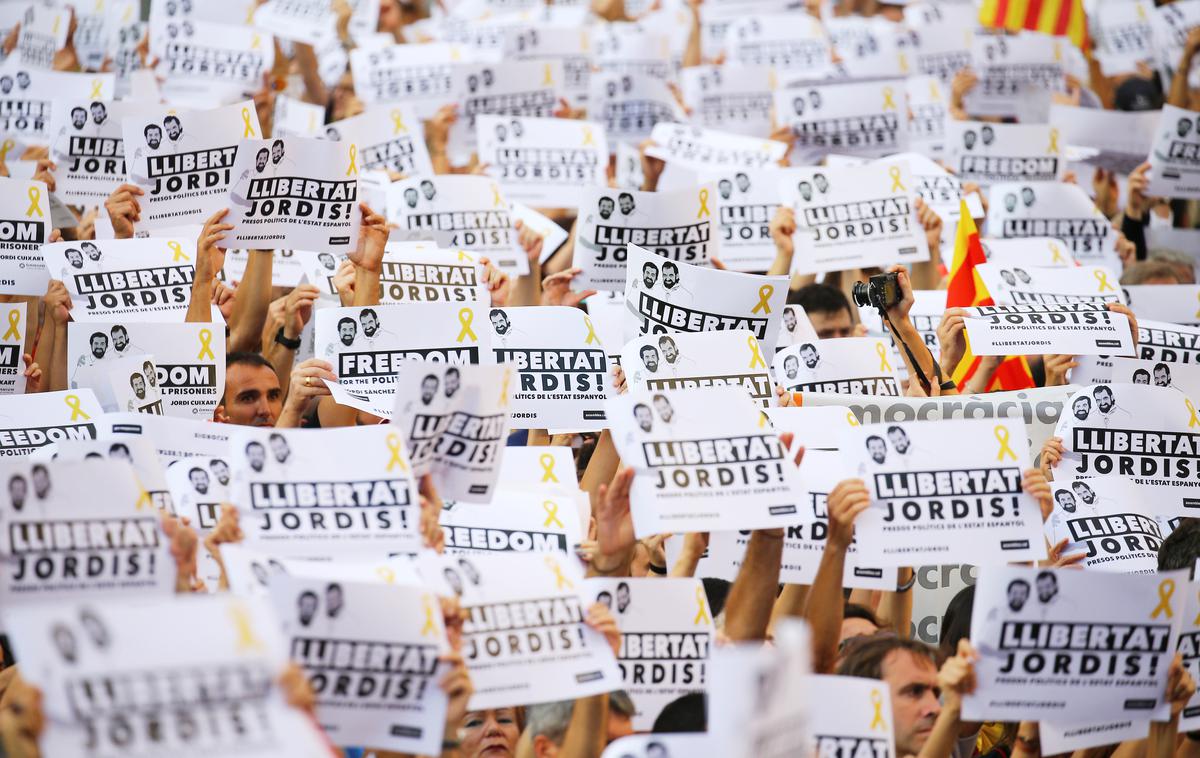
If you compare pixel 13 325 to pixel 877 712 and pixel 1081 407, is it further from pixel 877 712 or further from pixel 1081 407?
pixel 1081 407

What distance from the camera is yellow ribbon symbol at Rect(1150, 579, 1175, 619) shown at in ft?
13.7

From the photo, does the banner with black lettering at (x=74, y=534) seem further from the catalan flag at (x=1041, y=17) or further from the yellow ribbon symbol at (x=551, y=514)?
the catalan flag at (x=1041, y=17)

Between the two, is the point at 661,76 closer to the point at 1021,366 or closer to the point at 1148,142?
the point at 1148,142

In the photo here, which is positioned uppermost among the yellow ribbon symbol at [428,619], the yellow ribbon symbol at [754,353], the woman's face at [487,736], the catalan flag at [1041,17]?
the catalan flag at [1041,17]

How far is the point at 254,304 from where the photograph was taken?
680cm

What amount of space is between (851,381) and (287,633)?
3.10 m

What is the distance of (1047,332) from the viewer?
242 inches

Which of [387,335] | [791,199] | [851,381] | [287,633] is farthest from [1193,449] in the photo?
[287,633]

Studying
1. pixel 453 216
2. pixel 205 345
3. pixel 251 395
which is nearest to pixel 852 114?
pixel 453 216

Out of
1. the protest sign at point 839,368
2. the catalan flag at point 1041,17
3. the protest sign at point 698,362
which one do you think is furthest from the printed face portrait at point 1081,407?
the catalan flag at point 1041,17

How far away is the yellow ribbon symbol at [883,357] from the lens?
6.24 meters

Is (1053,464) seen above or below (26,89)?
below

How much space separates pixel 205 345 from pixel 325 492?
170 cm

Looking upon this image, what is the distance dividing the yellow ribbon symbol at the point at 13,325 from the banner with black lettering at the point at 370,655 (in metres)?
2.80
